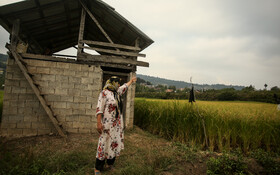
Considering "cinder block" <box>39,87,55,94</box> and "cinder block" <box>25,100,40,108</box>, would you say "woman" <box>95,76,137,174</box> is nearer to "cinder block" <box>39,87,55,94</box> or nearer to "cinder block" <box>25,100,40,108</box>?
"cinder block" <box>39,87,55,94</box>

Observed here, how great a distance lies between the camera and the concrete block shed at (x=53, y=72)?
5543 millimetres

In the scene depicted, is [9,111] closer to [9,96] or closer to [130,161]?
[9,96]

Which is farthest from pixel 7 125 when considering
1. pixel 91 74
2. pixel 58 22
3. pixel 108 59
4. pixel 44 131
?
pixel 58 22

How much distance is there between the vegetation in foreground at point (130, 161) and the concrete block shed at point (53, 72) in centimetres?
91

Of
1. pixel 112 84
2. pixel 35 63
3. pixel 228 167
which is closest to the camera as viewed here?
pixel 228 167

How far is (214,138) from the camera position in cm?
512

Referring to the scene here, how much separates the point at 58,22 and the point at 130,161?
21.7 ft

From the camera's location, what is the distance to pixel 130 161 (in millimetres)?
3994

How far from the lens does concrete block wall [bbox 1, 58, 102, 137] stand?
5.68 meters

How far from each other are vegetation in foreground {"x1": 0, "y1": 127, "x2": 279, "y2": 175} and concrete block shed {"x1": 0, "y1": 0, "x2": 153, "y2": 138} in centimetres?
91

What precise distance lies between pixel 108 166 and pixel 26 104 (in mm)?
4461

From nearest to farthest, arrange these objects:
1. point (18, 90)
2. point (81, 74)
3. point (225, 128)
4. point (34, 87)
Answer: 1. point (225, 128)
2. point (34, 87)
3. point (18, 90)
4. point (81, 74)

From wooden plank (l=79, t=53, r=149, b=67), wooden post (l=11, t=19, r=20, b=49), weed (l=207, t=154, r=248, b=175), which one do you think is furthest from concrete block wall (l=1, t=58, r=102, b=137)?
weed (l=207, t=154, r=248, b=175)

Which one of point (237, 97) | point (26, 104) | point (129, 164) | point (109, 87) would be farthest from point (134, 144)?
point (237, 97)
